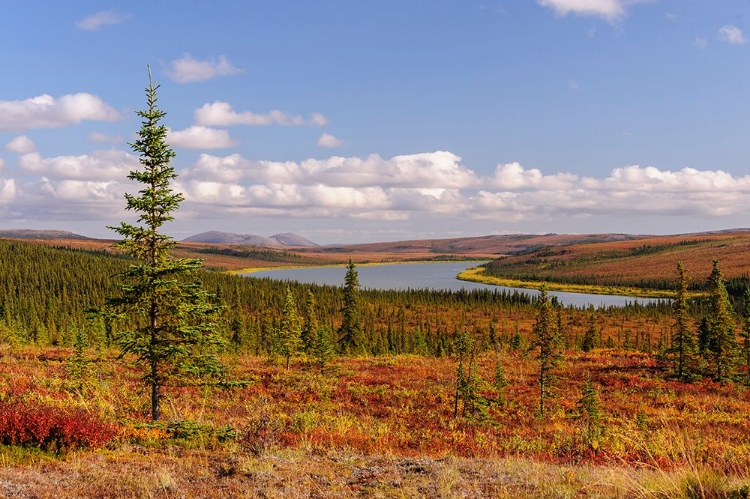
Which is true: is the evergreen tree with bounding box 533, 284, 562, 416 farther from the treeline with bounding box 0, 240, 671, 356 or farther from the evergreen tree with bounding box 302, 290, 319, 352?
the treeline with bounding box 0, 240, 671, 356

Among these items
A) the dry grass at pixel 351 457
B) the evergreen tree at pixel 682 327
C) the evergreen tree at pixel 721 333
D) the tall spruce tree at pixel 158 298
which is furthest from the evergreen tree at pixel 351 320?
the tall spruce tree at pixel 158 298

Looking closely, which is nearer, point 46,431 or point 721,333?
point 46,431

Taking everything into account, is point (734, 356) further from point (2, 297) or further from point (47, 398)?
point (2, 297)

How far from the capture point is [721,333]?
1463 inches

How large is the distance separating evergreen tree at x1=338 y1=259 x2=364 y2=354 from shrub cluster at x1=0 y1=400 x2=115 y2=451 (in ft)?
168

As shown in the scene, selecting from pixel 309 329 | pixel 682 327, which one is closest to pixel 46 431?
pixel 682 327

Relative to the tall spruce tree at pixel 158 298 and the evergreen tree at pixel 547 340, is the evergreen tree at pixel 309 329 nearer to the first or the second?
the evergreen tree at pixel 547 340

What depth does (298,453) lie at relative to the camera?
10.2 metres

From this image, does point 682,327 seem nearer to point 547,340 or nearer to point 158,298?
point 547,340

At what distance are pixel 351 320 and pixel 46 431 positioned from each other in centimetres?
5403

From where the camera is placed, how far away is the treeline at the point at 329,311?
87312mm

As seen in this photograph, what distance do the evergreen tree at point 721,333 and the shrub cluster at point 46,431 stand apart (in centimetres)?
4329

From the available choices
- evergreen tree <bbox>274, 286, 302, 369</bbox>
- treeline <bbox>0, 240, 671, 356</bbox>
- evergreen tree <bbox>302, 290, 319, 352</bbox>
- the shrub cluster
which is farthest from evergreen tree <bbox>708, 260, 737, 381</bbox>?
the shrub cluster

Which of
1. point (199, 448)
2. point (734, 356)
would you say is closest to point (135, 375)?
point (199, 448)
